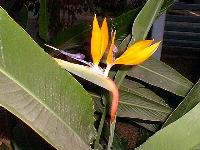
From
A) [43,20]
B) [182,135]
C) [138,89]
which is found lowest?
[138,89]

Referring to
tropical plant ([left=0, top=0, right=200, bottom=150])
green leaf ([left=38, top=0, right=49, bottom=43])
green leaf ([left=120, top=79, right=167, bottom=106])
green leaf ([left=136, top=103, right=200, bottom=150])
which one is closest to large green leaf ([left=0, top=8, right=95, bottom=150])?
tropical plant ([left=0, top=0, right=200, bottom=150])

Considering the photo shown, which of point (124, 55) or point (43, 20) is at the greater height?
point (124, 55)

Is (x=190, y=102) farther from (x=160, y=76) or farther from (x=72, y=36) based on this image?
(x=72, y=36)

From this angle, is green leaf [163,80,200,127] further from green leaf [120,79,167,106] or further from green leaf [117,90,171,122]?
green leaf [120,79,167,106]

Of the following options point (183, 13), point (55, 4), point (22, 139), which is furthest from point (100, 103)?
point (183, 13)

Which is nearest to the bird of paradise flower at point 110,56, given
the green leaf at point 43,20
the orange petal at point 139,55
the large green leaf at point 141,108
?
the orange petal at point 139,55

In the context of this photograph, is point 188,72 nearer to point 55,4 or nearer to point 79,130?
point 55,4

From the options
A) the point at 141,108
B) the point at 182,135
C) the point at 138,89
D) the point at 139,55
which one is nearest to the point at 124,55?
the point at 139,55
